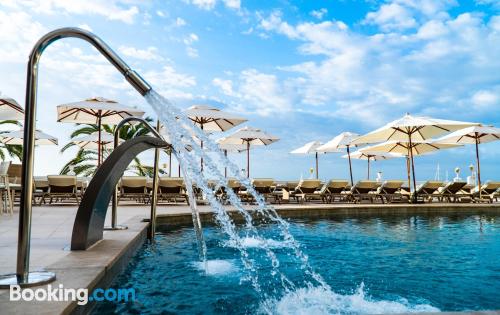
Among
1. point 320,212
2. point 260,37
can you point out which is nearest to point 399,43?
point 260,37

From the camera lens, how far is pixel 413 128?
14547 mm

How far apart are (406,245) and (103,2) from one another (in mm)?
7588

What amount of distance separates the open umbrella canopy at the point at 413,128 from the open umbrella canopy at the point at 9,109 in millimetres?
11689

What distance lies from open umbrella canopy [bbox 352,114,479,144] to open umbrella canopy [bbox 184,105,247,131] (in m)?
5.23

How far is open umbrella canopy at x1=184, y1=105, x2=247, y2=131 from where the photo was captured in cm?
1274

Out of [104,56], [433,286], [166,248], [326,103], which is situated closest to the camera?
[104,56]

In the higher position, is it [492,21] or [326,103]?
[492,21]

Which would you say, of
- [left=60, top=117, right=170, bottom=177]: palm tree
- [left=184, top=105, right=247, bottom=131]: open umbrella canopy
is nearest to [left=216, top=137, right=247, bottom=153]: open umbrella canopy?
[left=184, top=105, right=247, bottom=131]: open umbrella canopy

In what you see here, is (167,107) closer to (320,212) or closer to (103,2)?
(103,2)

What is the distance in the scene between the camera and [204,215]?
9086mm

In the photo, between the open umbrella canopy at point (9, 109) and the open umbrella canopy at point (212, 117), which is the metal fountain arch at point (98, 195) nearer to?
the open umbrella canopy at point (9, 109)

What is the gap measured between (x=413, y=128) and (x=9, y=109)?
13.4 meters

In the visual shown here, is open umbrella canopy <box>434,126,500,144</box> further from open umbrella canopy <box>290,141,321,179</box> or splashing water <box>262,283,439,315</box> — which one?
splashing water <box>262,283,439,315</box>

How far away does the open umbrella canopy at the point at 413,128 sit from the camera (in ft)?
44.1
